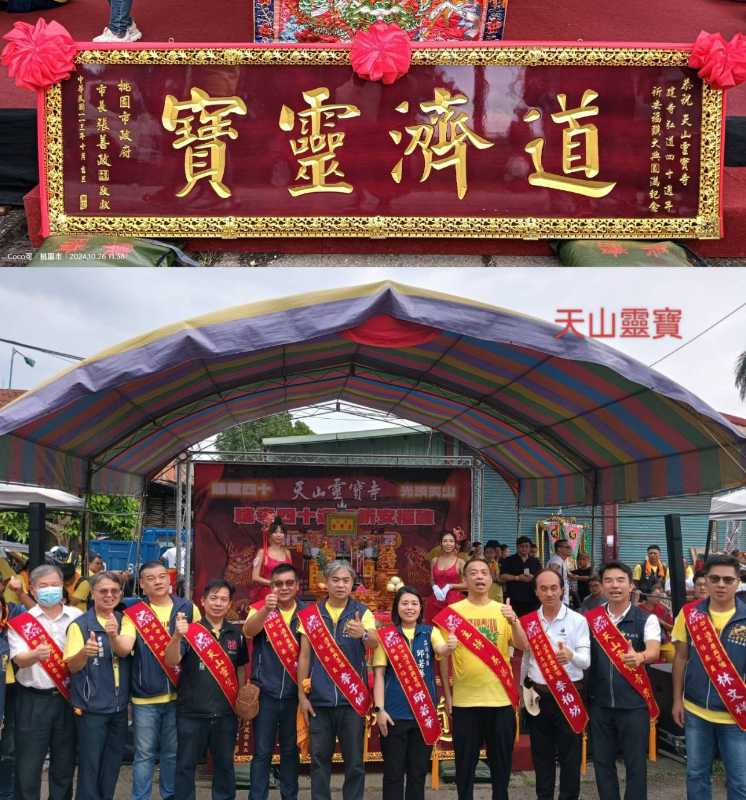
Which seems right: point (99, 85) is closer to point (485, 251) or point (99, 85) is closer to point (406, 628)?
point (485, 251)

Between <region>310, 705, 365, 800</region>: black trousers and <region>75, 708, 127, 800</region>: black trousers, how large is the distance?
0.97 m

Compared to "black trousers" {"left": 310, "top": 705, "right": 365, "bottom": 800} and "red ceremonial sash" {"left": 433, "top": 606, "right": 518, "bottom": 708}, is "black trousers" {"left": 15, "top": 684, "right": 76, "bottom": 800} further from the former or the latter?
"red ceremonial sash" {"left": 433, "top": 606, "right": 518, "bottom": 708}

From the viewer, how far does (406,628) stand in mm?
4680

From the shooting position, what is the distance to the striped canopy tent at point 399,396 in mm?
4559

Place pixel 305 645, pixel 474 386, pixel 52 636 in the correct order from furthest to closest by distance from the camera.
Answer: pixel 474 386
pixel 305 645
pixel 52 636

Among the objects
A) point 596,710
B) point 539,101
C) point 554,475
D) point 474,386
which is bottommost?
point 596,710

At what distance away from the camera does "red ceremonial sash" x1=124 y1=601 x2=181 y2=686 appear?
457 cm

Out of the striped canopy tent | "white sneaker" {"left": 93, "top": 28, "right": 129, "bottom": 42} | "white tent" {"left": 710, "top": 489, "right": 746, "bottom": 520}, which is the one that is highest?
"white sneaker" {"left": 93, "top": 28, "right": 129, "bottom": 42}

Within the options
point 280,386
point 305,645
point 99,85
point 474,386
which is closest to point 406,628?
point 305,645

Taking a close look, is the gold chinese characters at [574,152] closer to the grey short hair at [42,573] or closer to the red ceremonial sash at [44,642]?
the grey short hair at [42,573]

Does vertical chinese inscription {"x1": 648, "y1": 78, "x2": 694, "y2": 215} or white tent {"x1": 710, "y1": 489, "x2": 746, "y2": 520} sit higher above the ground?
vertical chinese inscription {"x1": 648, "y1": 78, "x2": 694, "y2": 215}

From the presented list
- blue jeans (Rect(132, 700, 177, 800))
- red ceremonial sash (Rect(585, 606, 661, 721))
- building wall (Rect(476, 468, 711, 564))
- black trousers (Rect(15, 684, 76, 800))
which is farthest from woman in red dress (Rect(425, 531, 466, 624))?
building wall (Rect(476, 468, 711, 564))

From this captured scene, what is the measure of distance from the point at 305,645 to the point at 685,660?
6.25 ft

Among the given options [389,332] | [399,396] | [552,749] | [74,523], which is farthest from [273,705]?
[74,523]
